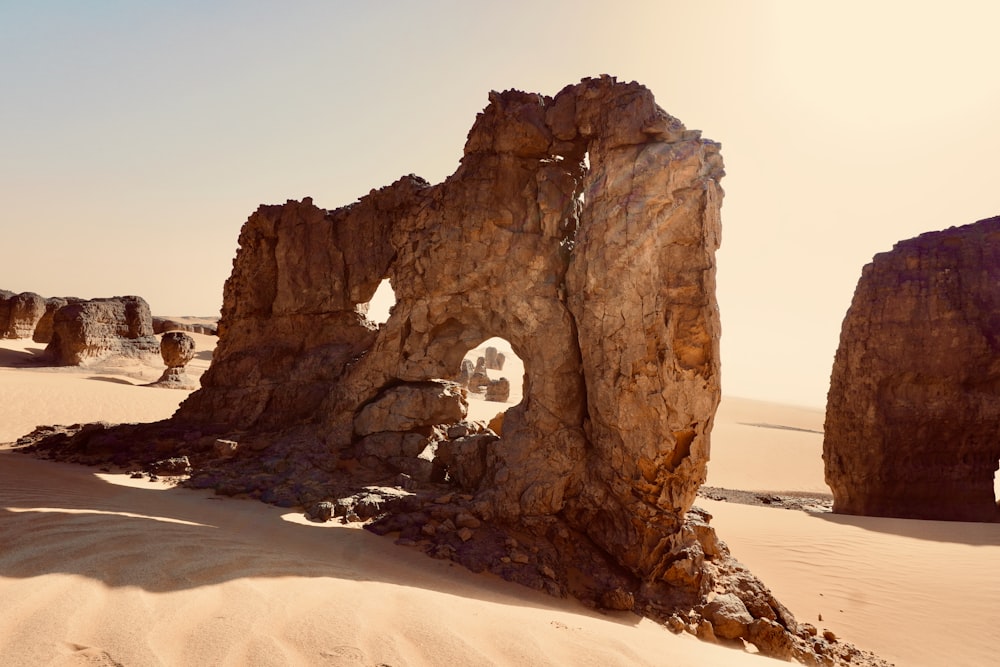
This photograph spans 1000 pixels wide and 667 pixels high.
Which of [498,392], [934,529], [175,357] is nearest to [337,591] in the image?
[934,529]

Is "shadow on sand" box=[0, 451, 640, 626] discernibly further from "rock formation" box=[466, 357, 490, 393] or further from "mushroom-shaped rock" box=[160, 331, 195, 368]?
"rock formation" box=[466, 357, 490, 393]

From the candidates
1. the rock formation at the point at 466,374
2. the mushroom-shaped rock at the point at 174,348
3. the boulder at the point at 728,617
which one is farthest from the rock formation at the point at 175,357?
the boulder at the point at 728,617

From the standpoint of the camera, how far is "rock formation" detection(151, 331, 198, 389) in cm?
2350

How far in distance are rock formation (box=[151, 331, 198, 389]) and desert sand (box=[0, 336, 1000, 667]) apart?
15.3 m

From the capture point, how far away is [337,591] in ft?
12.7

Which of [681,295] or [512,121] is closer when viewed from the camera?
[681,295]

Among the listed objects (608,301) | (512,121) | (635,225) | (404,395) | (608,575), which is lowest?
(608,575)

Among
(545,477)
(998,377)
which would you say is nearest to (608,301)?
(545,477)

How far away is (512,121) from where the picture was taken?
29.0ft

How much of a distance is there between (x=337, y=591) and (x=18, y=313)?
35133mm

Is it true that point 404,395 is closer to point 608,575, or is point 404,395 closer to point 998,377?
point 608,575

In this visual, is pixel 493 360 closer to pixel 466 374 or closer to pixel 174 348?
pixel 466 374

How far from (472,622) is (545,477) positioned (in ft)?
12.4

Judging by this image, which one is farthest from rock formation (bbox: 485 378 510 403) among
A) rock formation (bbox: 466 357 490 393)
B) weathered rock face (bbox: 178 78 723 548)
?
weathered rock face (bbox: 178 78 723 548)
